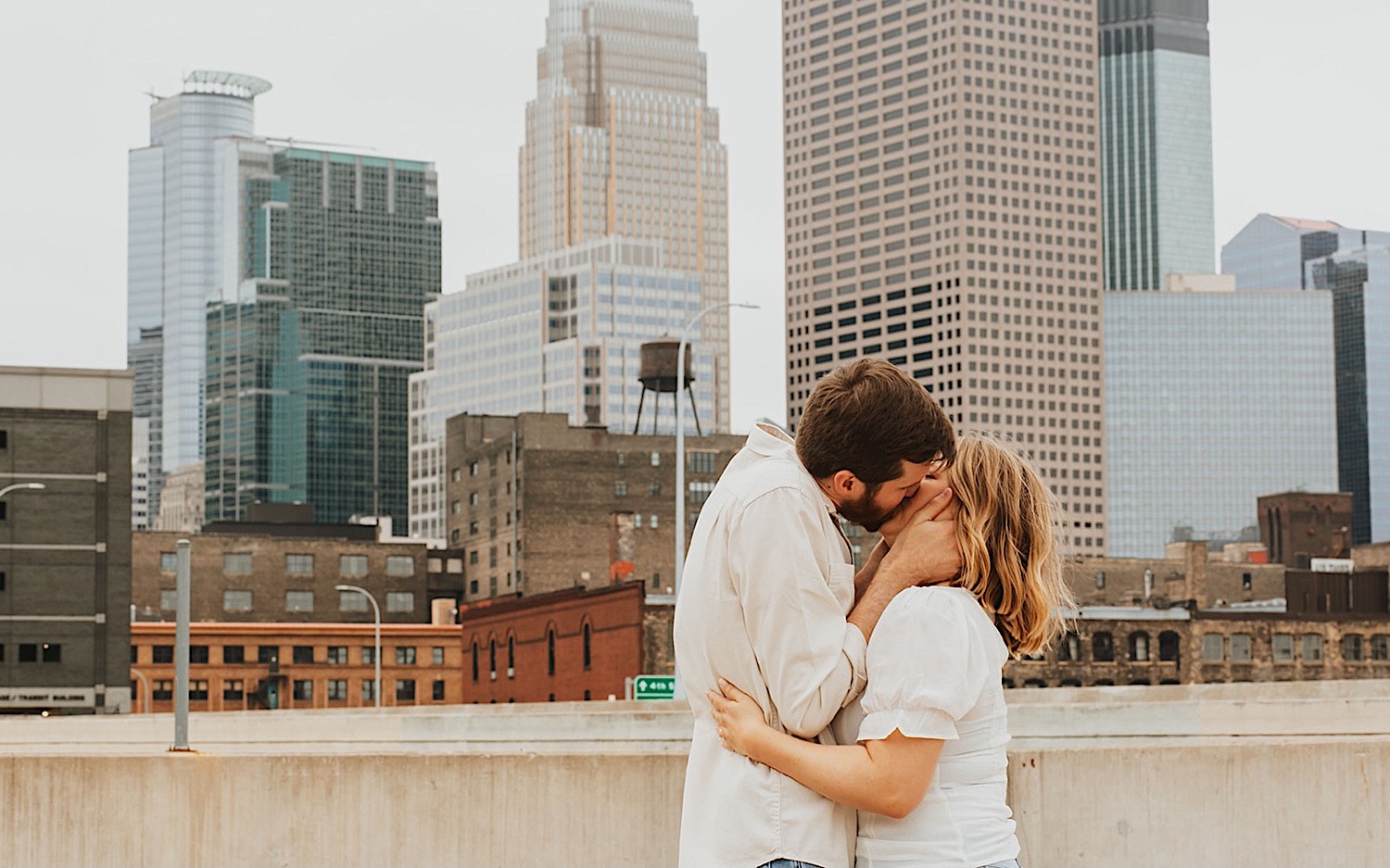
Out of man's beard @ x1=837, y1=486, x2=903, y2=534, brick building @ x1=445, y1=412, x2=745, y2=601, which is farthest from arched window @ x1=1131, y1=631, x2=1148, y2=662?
man's beard @ x1=837, y1=486, x2=903, y2=534

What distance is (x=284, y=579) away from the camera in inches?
4648

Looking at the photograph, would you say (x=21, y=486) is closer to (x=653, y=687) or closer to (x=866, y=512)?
(x=653, y=687)

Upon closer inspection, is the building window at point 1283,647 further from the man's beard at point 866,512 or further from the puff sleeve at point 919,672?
the puff sleeve at point 919,672

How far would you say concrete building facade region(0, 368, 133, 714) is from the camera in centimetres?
9338

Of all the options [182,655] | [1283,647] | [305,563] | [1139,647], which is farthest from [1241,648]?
[182,655]

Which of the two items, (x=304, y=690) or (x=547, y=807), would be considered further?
(x=304, y=690)

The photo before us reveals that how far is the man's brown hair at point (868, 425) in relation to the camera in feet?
15.7

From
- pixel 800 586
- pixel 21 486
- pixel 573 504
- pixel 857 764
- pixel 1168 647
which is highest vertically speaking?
pixel 573 504

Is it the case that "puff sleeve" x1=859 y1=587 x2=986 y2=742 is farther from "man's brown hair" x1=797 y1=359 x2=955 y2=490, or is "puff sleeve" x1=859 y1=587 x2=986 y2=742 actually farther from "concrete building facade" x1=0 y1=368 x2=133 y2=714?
"concrete building facade" x1=0 y1=368 x2=133 y2=714

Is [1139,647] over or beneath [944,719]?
beneath

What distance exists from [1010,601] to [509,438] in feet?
383

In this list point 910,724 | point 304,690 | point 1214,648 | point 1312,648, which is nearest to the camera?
point 910,724

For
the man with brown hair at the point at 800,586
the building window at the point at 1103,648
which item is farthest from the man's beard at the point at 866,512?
→ the building window at the point at 1103,648

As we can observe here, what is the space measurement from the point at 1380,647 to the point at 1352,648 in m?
1.80
